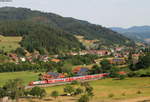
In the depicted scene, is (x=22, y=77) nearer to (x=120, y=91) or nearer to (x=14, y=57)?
(x=120, y=91)

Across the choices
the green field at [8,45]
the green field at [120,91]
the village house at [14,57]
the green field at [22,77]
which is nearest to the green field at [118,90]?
the green field at [120,91]

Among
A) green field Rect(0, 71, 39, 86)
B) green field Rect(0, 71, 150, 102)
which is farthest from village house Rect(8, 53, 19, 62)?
green field Rect(0, 71, 150, 102)

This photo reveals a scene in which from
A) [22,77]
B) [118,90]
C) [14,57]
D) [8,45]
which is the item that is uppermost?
[8,45]

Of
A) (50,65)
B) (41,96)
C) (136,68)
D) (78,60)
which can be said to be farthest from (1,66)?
(41,96)

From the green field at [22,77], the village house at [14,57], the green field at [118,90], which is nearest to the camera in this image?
the green field at [118,90]

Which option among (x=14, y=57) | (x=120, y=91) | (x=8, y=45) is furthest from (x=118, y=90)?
(x=8, y=45)

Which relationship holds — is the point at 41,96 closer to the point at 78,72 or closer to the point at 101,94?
the point at 101,94

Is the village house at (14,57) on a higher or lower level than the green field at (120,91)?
higher

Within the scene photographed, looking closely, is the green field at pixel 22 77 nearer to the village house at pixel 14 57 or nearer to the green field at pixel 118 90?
the green field at pixel 118 90

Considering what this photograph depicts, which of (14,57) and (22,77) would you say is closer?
(22,77)

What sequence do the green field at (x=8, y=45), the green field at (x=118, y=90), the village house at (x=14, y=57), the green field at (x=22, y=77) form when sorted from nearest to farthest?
1. the green field at (x=118, y=90)
2. the green field at (x=22, y=77)
3. the village house at (x=14, y=57)
4. the green field at (x=8, y=45)

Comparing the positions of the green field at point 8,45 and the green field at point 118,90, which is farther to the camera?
the green field at point 8,45

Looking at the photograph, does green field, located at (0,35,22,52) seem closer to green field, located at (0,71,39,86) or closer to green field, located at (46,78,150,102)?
green field, located at (0,71,39,86)

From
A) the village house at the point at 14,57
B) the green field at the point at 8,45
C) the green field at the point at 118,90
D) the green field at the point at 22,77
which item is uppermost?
the green field at the point at 8,45
